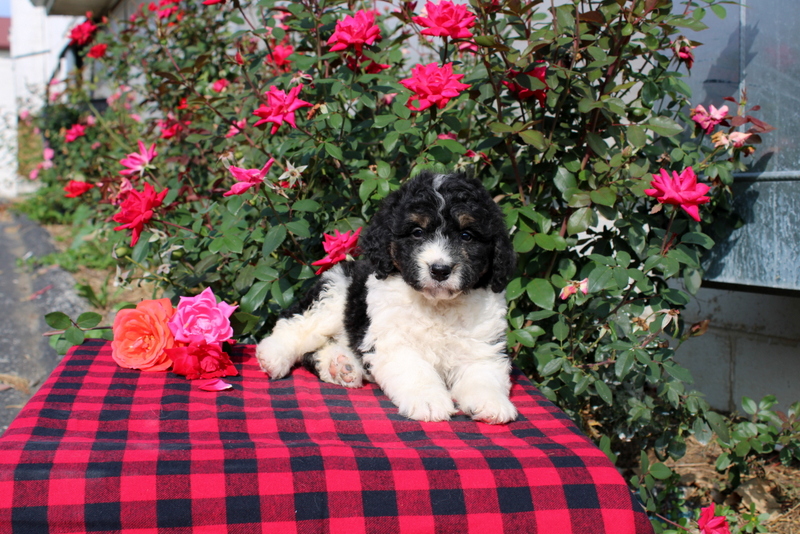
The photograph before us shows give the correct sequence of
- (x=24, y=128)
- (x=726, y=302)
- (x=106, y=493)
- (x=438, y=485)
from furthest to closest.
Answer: (x=24, y=128) → (x=726, y=302) → (x=438, y=485) → (x=106, y=493)

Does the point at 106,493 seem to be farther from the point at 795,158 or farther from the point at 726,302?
the point at 726,302

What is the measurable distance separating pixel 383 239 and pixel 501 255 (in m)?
0.49

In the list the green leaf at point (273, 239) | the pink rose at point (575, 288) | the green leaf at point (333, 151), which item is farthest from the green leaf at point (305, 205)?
the pink rose at point (575, 288)

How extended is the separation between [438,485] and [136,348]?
1.59 metres

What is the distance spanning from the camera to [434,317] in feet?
8.46

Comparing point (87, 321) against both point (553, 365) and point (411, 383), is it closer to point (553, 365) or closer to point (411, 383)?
point (411, 383)

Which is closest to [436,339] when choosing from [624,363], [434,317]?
[434,317]

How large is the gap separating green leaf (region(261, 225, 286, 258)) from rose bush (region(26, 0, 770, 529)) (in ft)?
0.04

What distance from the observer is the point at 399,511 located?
6.12ft

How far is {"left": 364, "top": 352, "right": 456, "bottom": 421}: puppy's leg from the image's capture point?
2.36 m

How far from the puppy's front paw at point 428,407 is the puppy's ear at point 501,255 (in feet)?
1.73

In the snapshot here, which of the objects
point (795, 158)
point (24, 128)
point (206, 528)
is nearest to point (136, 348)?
point (206, 528)

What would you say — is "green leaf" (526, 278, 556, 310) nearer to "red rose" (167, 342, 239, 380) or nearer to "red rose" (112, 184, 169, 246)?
"red rose" (167, 342, 239, 380)

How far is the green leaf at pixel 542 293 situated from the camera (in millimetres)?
2639
